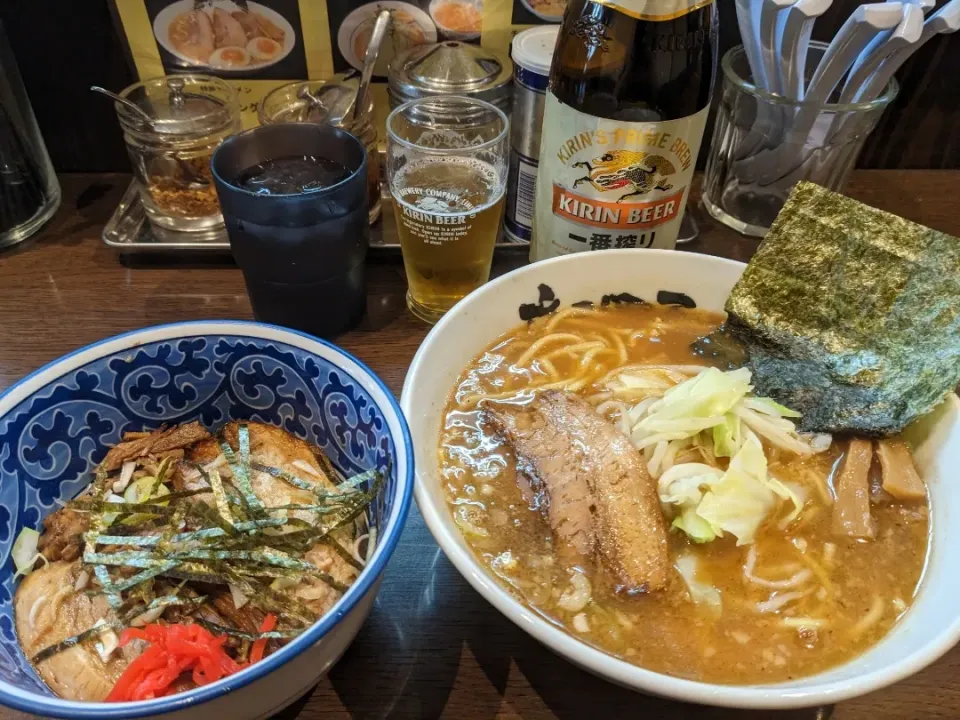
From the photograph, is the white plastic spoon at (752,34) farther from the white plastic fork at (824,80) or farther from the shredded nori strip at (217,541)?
the shredded nori strip at (217,541)

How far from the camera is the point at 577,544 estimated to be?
3.16 ft

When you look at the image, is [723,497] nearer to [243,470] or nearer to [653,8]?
[243,470]

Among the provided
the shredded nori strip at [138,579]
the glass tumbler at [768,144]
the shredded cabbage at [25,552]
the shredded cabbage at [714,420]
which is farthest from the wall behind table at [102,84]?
the shredded nori strip at [138,579]

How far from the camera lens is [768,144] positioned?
161 cm

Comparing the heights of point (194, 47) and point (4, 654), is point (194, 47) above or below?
above

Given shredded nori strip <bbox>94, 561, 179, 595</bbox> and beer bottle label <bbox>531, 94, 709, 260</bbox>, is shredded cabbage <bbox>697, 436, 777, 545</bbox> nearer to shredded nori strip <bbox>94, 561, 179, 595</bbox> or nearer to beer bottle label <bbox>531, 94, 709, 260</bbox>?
beer bottle label <bbox>531, 94, 709, 260</bbox>

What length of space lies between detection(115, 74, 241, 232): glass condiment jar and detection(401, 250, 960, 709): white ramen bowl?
0.77 metres

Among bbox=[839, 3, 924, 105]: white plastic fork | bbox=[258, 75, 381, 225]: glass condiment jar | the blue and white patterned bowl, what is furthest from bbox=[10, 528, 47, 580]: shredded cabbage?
bbox=[839, 3, 924, 105]: white plastic fork

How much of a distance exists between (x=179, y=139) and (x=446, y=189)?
23.4 inches

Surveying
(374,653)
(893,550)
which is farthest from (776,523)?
(374,653)

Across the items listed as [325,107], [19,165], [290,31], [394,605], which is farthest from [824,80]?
[19,165]

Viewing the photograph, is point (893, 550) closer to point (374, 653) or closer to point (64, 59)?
point (374, 653)

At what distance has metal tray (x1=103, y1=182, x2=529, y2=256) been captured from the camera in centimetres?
154

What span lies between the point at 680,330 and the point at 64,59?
60.2 inches
